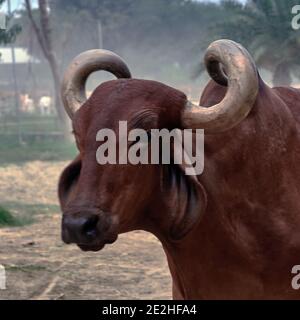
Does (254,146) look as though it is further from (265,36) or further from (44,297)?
(265,36)

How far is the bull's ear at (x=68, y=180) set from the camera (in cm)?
336

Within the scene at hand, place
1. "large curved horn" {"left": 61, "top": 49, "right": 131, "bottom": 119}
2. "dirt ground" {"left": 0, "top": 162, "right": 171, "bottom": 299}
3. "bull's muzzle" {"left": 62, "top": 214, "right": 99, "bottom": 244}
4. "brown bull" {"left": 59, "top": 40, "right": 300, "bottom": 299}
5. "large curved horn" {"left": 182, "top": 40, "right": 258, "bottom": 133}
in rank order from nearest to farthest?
"bull's muzzle" {"left": 62, "top": 214, "right": 99, "bottom": 244} → "brown bull" {"left": 59, "top": 40, "right": 300, "bottom": 299} → "large curved horn" {"left": 182, "top": 40, "right": 258, "bottom": 133} → "large curved horn" {"left": 61, "top": 49, "right": 131, "bottom": 119} → "dirt ground" {"left": 0, "top": 162, "right": 171, "bottom": 299}

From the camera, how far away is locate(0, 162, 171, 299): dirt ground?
24.1 feet

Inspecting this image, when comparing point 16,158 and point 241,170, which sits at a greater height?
point 16,158

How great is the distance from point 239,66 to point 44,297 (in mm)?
4355

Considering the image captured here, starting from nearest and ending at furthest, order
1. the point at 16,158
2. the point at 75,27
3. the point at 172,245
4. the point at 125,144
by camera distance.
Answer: the point at 125,144
the point at 172,245
the point at 16,158
the point at 75,27

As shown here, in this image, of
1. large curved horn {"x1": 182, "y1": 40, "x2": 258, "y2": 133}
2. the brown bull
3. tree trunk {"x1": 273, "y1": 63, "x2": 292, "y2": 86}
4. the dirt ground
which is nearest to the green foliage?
the dirt ground

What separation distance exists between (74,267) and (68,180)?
17.2 ft

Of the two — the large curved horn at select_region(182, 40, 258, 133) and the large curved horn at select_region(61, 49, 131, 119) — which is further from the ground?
the large curved horn at select_region(61, 49, 131, 119)

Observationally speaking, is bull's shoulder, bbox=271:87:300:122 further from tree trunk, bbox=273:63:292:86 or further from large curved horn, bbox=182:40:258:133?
tree trunk, bbox=273:63:292:86

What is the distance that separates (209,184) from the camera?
11.5 feet

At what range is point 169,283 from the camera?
776 cm

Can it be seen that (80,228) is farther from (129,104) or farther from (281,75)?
(281,75)

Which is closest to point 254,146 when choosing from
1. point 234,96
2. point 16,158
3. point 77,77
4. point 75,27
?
point 234,96
